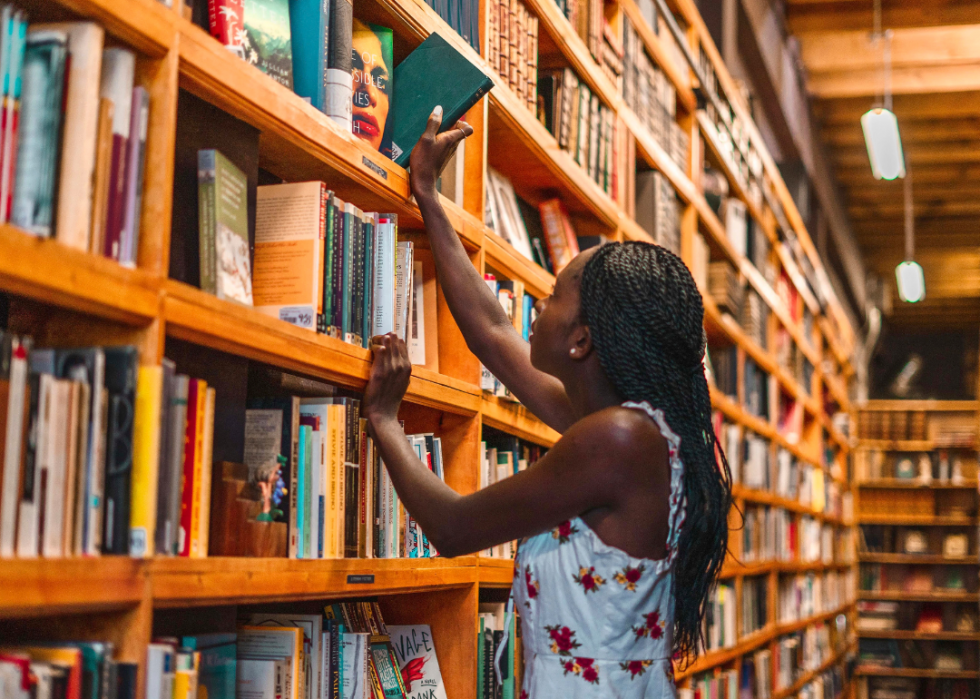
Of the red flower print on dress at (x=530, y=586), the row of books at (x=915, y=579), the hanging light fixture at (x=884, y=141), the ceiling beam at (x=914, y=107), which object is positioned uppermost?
the ceiling beam at (x=914, y=107)

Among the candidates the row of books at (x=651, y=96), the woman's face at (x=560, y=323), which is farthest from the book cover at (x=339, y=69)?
the row of books at (x=651, y=96)

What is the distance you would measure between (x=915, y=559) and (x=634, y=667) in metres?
8.99

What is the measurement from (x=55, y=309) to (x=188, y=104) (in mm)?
465

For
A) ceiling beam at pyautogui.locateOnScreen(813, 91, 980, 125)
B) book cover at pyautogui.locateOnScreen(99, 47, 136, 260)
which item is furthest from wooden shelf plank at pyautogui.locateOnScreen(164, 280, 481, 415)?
ceiling beam at pyautogui.locateOnScreen(813, 91, 980, 125)

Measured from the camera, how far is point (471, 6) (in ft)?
8.23

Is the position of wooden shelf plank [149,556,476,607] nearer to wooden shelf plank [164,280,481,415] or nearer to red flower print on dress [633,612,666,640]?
wooden shelf plank [164,280,481,415]

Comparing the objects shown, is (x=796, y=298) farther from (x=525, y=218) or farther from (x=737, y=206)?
(x=525, y=218)

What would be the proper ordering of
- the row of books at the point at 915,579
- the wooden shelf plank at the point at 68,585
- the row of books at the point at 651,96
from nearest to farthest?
the wooden shelf plank at the point at 68,585
the row of books at the point at 651,96
the row of books at the point at 915,579

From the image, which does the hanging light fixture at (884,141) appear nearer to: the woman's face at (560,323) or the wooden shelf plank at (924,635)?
the woman's face at (560,323)

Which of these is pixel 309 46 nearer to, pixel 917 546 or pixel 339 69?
pixel 339 69

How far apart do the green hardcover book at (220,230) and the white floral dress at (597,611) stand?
25.0 inches

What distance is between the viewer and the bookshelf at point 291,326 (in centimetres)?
127

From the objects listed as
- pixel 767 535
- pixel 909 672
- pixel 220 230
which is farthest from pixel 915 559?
pixel 220 230

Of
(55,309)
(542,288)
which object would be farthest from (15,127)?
(542,288)
